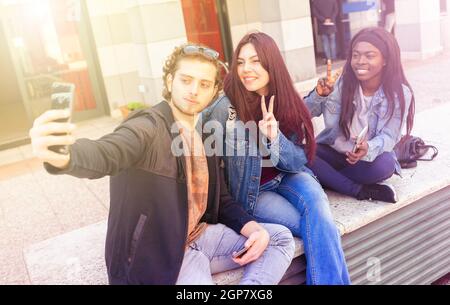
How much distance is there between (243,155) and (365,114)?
44.3 inches

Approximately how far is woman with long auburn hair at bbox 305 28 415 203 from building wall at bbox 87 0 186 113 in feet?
14.1

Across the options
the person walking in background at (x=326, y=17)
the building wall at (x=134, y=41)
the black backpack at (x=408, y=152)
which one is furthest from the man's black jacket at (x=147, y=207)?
the person walking in background at (x=326, y=17)

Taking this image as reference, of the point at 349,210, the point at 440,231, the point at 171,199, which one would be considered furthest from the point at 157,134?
the point at 440,231

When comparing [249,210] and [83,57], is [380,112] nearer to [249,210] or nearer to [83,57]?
[249,210]

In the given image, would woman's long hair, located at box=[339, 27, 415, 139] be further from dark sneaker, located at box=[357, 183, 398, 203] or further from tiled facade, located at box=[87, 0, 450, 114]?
tiled facade, located at box=[87, 0, 450, 114]

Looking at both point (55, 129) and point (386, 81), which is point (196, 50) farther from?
point (386, 81)

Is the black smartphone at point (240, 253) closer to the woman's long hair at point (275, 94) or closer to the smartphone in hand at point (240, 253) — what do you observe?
the smartphone in hand at point (240, 253)

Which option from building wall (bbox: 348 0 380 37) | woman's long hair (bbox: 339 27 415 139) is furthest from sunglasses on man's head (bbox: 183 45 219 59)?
building wall (bbox: 348 0 380 37)

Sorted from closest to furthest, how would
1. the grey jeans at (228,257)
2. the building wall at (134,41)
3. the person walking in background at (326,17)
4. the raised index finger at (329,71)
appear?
the grey jeans at (228,257) → the raised index finger at (329,71) → the building wall at (134,41) → the person walking in background at (326,17)

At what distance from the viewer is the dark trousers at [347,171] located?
3.04 metres

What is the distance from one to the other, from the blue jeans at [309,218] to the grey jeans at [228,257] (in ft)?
0.46

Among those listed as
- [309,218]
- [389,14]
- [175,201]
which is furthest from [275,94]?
[389,14]

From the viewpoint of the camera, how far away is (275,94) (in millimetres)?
2709

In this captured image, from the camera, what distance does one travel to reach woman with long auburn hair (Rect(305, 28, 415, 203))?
2.95 meters
